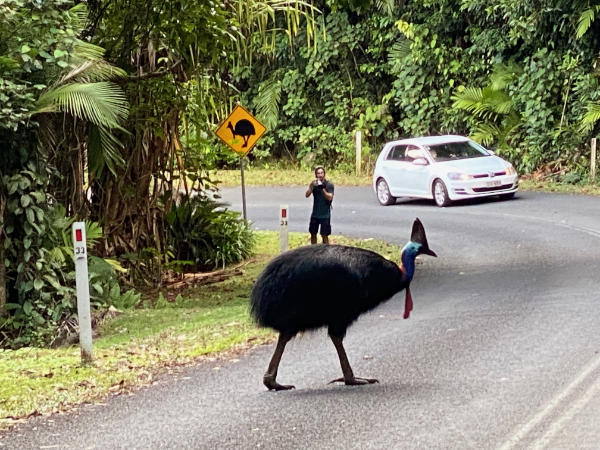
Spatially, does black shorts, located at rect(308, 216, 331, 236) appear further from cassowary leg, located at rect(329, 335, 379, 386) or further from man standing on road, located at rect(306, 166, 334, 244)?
cassowary leg, located at rect(329, 335, 379, 386)

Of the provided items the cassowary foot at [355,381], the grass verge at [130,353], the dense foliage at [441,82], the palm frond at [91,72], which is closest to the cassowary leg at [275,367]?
the cassowary foot at [355,381]

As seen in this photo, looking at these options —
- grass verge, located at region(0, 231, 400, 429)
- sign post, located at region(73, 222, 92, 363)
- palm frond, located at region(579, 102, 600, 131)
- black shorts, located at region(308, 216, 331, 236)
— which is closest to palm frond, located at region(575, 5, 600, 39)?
palm frond, located at region(579, 102, 600, 131)

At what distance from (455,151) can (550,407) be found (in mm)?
19910

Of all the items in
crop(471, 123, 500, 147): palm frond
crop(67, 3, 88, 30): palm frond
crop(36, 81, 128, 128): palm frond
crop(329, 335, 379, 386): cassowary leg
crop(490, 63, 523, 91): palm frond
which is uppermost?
crop(67, 3, 88, 30): palm frond

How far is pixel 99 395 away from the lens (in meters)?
10.0

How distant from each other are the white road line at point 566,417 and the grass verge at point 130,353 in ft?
12.3

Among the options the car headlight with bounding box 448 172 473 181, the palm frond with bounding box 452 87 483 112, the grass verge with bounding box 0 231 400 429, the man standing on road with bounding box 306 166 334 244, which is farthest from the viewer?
the palm frond with bounding box 452 87 483 112

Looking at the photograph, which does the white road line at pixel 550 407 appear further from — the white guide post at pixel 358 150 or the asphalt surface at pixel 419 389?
the white guide post at pixel 358 150

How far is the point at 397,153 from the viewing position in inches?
1158

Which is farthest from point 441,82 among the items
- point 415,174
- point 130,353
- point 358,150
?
point 130,353

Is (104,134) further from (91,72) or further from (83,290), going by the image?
(83,290)

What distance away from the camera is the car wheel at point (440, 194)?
2761 cm

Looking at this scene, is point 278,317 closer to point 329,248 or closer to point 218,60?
point 329,248

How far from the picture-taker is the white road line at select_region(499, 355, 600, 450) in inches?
318
